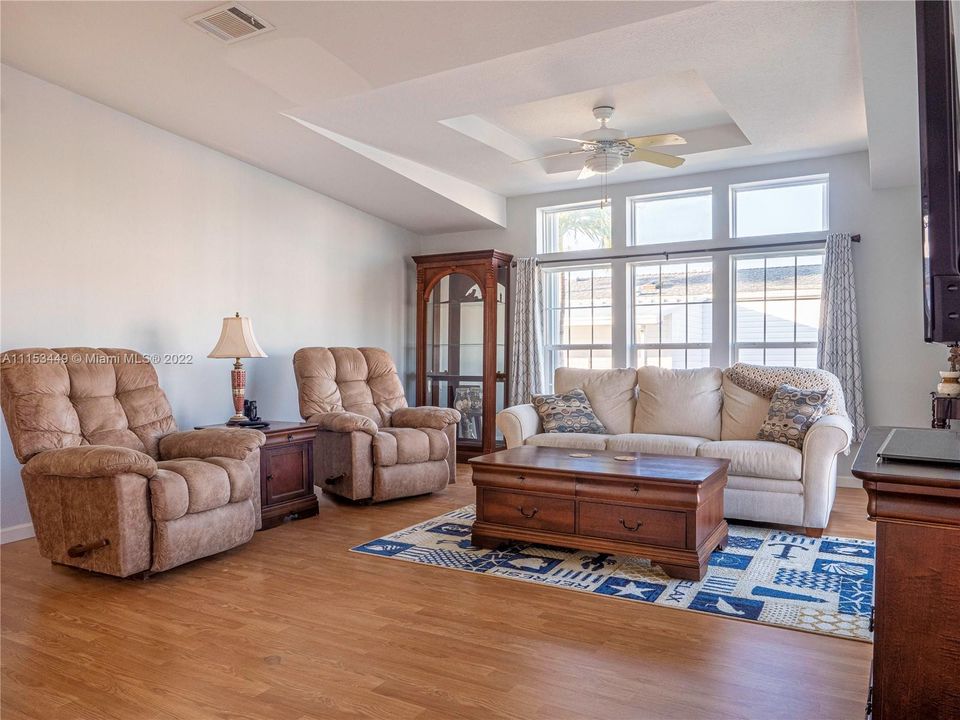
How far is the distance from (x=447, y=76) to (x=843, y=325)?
373 centimetres

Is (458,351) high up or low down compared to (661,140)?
down

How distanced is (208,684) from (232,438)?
5.62ft

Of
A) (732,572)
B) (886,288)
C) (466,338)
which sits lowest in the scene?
(732,572)

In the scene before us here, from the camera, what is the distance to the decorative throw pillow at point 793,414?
4180 millimetres

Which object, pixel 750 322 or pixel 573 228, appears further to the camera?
pixel 573 228

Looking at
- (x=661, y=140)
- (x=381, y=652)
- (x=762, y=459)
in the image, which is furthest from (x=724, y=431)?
(x=381, y=652)

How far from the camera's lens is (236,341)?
13.9ft

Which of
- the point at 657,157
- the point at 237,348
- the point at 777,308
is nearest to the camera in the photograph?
the point at 237,348

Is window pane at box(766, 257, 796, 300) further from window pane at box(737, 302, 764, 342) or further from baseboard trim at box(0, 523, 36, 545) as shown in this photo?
baseboard trim at box(0, 523, 36, 545)

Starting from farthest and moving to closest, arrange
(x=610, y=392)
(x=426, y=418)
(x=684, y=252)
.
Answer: (x=684, y=252), (x=610, y=392), (x=426, y=418)

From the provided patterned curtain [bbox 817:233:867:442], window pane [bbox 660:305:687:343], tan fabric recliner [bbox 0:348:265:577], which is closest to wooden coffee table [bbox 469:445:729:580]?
tan fabric recliner [bbox 0:348:265:577]

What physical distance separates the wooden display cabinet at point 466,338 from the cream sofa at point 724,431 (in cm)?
127

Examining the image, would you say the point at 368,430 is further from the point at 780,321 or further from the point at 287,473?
the point at 780,321

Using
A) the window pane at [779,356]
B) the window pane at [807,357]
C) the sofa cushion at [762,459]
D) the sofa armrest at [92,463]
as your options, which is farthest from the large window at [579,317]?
the sofa armrest at [92,463]
